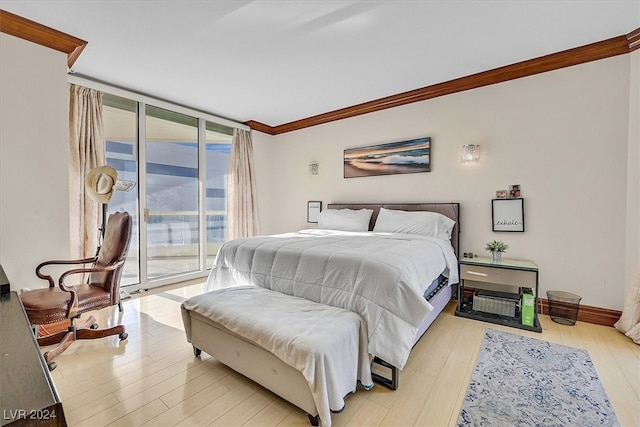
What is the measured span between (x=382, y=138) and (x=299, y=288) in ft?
8.84

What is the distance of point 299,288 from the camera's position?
2.14m

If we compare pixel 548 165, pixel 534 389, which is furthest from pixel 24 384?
pixel 548 165

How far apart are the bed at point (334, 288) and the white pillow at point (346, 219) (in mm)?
966

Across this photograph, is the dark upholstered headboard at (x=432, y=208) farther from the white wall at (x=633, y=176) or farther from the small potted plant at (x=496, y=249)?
the white wall at (x=633, y=176)

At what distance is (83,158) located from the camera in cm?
312

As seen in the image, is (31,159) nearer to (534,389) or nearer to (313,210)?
(313,210)

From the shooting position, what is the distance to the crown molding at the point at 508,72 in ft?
8.29

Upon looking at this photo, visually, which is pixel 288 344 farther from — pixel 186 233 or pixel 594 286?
pixel 186 233

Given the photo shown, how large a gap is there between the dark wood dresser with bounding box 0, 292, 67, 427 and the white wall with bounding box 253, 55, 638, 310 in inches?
141

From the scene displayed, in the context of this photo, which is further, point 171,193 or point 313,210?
point 313,210

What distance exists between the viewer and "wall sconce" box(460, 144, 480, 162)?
3.23 metres

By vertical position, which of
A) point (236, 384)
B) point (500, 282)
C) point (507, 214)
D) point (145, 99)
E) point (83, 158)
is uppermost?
point (145, 99)

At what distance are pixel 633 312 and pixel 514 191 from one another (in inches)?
53.7

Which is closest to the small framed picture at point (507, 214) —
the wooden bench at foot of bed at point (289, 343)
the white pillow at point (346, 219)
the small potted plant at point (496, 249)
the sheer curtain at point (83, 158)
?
the small potted plant at point (496, 249)
